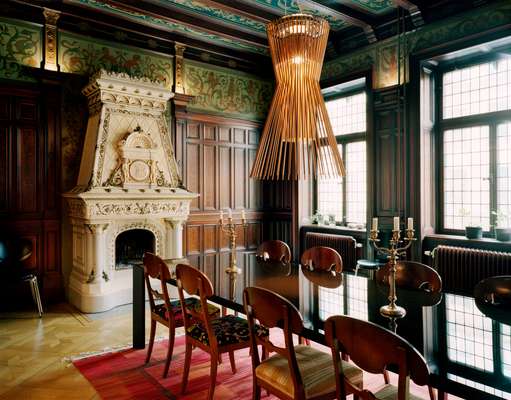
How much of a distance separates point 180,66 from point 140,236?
2.57m

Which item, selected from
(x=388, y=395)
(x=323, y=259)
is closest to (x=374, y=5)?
(x=323, y=259)

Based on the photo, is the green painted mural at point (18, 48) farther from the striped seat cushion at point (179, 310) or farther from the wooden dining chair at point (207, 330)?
the wooden dining chair at point (207, 330)

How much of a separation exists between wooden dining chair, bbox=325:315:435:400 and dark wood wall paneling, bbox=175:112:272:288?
170 inches

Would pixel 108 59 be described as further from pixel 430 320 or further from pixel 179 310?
pixel 430 320

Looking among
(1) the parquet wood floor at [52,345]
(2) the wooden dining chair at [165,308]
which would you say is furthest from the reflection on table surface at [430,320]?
(1) the parquet wood floor at [52,345]

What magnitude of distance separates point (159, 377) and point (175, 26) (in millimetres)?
4502

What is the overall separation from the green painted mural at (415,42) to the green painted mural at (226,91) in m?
1.19

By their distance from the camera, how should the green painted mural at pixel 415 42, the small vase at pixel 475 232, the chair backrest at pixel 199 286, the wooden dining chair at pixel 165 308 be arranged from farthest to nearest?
1. the small vase at pixel 475 232
2. the green painted mural at pixel 415 42
3. the wooden dining chair at pixel 165 308
4. the chair backrest at pixel 199 286

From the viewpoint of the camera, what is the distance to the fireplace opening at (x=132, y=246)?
207 inches

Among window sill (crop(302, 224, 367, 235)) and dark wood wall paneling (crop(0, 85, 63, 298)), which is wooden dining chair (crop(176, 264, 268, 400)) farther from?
window sill (crop(302, 224, 367, 235))

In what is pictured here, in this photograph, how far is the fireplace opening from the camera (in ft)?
17.2

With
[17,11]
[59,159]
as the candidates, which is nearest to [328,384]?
[59,159]

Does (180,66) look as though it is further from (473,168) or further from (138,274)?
(473,168)

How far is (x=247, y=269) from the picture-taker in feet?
10.8
